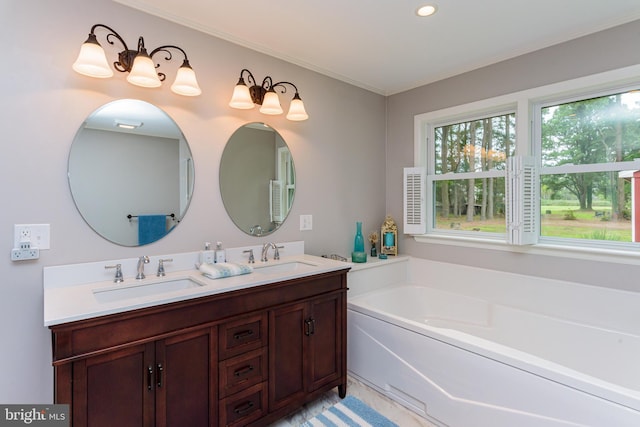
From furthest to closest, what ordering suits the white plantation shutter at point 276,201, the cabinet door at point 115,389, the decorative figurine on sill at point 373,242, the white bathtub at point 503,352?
1. the decorative figurine on sill at point 373,242
2. the white plantation shutter at point 276,201
3. the white bathtub at point 503,352
4. the cabinet door at point 115,389

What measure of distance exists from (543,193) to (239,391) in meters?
2.53

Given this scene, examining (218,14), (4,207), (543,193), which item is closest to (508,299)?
(543,193)

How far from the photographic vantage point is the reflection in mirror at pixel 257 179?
222 cm

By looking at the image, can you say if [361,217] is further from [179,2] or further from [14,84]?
[14,84]

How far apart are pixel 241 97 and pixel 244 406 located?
1.81 meters

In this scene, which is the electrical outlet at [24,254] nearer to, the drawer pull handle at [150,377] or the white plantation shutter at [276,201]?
the drawer pull handle at [150,377]

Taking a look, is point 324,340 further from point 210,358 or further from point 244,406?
point 210,358

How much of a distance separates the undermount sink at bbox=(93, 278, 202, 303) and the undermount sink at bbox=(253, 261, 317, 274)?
0.46m

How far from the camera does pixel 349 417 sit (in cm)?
200

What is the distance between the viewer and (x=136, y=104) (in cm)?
183

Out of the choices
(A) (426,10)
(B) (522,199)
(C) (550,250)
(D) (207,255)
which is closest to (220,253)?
(D) (207,255)

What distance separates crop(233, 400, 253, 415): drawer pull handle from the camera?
1.66 meters

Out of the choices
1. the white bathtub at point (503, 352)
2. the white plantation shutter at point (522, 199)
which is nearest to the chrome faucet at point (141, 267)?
the white bathtub at point (503, 352)

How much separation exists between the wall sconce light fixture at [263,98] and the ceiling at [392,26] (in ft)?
0.75
